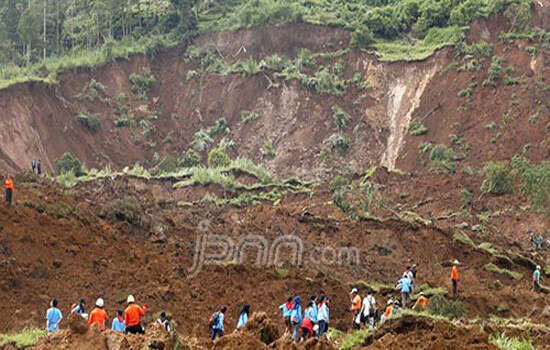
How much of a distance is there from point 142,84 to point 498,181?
25943mm

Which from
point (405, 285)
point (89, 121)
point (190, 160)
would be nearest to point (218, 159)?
point (190, 160)

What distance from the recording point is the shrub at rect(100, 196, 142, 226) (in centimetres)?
2408

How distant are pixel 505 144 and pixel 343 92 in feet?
39.9

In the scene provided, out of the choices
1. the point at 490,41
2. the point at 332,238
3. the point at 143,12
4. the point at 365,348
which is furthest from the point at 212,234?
the point at 143,12

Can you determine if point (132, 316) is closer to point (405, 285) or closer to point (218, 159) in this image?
point (405, 285)

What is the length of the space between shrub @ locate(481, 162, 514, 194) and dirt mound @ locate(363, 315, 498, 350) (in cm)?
2475

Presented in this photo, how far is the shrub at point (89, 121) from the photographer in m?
47.5

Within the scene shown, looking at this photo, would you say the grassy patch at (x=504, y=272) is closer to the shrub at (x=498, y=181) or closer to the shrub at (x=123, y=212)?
the shrub at (x=123, y=212)

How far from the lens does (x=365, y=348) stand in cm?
1073

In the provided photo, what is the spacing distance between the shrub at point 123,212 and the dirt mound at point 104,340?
12595mm

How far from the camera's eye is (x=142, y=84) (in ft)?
174

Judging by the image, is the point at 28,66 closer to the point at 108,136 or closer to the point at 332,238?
the point at 108,136

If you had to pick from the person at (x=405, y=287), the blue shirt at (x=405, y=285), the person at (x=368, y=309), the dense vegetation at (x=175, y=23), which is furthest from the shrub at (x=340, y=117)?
the person at (x=368, y=309)

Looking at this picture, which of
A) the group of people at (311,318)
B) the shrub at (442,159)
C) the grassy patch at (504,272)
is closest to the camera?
the group of people at (311,318)
